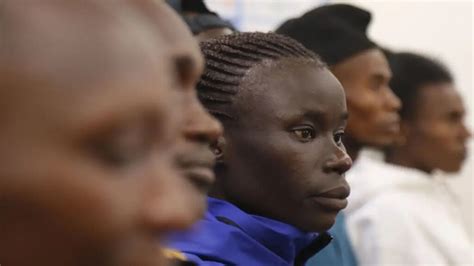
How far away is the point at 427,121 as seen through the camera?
1891mm

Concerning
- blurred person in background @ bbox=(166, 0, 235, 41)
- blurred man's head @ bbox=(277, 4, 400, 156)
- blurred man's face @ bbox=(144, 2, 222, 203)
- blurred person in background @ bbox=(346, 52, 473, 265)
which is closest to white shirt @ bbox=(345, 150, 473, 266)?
blurred person in background @ bbox=(346, 52, 473, 265)

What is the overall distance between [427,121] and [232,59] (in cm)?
113

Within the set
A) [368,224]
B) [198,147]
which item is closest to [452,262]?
[368,224]

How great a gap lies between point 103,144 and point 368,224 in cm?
120

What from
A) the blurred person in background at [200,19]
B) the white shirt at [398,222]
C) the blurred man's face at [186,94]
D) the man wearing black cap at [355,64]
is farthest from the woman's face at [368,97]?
the blurred man's face at [186,94]

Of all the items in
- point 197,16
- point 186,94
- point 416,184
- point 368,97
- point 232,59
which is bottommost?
point 416,184

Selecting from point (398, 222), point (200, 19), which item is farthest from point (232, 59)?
point (398, 222)

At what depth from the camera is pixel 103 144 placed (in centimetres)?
35

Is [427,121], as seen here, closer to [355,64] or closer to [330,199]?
[355,64]

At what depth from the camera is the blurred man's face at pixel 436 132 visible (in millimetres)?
1881

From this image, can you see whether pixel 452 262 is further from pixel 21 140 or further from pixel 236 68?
pixel 21 140

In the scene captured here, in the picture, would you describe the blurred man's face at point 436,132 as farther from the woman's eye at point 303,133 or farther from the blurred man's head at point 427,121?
the woman's eye at point 303,133

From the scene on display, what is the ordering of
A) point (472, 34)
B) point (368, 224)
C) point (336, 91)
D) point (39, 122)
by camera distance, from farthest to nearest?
point (472, 34), point (368, 224), point (336, 91), point (39, 122)

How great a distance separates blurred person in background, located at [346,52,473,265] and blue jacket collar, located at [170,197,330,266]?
0.64 metres
